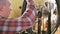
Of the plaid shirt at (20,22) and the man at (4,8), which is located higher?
the man at (4,8)

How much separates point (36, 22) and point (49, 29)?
134 mm

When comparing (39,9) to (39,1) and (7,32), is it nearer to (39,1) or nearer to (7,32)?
(39,1)

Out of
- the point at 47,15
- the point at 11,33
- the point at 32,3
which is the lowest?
the point at 11,33

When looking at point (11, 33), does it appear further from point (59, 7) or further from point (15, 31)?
point (59, 7)

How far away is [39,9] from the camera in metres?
1.28

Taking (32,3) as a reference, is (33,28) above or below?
below

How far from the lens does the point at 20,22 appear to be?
4.06 ft

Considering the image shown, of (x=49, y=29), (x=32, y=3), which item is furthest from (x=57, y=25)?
(x=32, y=3)

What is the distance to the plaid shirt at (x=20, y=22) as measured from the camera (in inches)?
47.8

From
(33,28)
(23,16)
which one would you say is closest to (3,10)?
(23,16)

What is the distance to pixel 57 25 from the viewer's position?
1.30 metres

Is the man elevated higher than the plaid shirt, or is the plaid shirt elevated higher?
the man

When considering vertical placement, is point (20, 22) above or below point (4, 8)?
below

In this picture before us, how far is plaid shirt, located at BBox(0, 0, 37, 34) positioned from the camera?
47.8 inches
